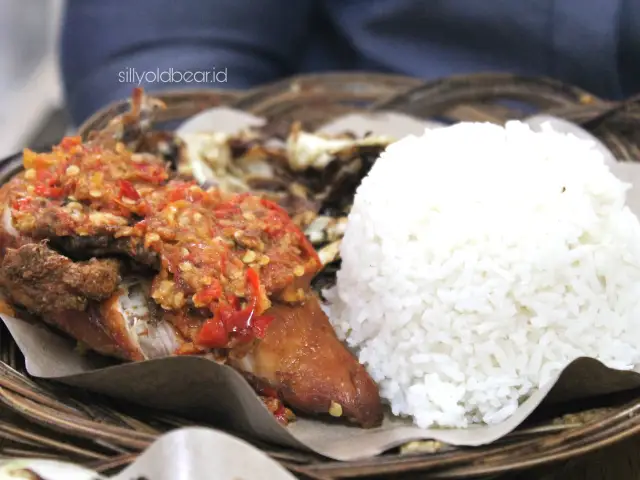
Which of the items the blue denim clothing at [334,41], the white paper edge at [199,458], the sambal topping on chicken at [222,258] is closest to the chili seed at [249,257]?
the sambal topping on chicken at [222,258]

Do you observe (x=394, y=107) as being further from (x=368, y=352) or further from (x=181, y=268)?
(x=181, y=268)

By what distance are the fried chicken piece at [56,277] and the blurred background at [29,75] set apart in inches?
155

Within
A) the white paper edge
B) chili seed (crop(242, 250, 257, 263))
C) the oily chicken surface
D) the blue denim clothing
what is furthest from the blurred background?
the white paper edge

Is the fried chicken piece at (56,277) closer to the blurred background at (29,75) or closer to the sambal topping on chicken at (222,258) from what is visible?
the sambal topping on chicken at (222,258)

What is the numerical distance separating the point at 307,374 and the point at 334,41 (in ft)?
10.4

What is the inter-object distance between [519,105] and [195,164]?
167cm

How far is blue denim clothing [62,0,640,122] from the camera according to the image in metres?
3.60

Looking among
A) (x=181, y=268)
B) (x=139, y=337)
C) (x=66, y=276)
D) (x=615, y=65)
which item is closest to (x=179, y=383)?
(x=139, y=337)

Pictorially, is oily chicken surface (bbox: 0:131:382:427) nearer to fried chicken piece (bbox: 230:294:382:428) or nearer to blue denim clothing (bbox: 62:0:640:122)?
fried chicken piece (bbox: 230:294:382:428)

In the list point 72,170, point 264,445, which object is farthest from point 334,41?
point 264,445

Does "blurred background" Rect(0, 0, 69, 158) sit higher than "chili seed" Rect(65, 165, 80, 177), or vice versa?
"blurred background" Rect(0, 0, 69, 158)

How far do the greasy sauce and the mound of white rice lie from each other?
0.28 metres

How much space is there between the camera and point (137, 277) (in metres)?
1.91

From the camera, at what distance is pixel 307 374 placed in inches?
71.4
